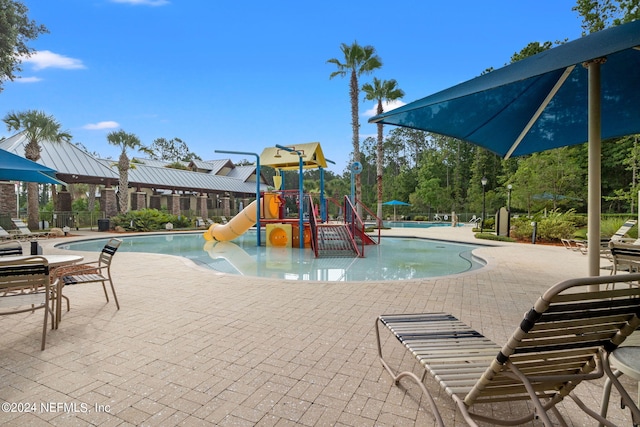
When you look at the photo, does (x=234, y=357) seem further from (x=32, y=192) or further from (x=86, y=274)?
(x=32, y=192)

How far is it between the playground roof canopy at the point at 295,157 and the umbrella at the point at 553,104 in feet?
29.2

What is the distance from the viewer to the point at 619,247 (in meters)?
4.15

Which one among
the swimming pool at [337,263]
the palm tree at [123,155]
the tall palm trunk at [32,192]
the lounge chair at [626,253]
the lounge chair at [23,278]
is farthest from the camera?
the palm tree at [123,155]

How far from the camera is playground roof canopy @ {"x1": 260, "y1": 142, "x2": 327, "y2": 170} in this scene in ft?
43.7

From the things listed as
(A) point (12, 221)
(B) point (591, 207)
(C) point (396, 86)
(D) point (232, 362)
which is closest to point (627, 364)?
(B) point (591, 207)

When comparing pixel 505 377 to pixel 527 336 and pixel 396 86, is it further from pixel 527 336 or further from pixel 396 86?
pixel 396 86

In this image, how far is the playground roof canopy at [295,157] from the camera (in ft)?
43.7

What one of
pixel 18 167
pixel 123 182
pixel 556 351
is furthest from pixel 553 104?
pixel 123 182

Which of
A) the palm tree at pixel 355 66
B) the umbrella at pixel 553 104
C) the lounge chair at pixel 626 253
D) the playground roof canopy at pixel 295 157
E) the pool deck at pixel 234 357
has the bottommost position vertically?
the pool deck at pixel 234 357

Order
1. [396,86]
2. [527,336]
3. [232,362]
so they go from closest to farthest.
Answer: [527,336], [232,362], [396,86]

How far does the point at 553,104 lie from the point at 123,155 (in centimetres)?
2376

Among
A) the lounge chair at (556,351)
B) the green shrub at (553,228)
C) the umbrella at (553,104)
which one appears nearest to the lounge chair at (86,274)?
the umbrella at (553,104)

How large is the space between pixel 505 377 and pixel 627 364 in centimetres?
48

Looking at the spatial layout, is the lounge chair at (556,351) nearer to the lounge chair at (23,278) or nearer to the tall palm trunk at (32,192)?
the lounge chair at (23,278)
